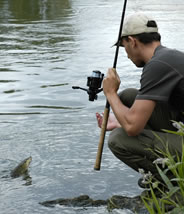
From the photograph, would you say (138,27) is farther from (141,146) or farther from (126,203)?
(126,203)

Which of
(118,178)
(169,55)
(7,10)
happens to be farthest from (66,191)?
(7,10)

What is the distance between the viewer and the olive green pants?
15.0ft

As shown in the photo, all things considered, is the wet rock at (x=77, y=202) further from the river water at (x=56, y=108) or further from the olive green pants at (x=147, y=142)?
the olive green pants at (x=147, y=142)

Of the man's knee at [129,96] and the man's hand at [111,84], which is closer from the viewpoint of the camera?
the man's hand at [111,84]

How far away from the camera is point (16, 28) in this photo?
56.1 feet

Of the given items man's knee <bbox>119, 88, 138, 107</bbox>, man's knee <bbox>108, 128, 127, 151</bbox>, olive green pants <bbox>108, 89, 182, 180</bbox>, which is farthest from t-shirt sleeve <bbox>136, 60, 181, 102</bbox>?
man's knee <bbox>119, 88, 138, 107</bbox>

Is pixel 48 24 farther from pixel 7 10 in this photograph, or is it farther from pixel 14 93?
pixel 14 93

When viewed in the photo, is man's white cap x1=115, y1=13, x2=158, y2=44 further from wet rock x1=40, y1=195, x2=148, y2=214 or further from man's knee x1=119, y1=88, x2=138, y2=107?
wet rock x1=40, y1=195, x2=148, y2=214

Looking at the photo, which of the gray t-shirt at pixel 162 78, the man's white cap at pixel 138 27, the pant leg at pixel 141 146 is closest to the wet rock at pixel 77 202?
the pant leg at pixel 141 146

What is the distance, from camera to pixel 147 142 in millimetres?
4617

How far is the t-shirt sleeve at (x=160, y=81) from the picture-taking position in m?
4.21

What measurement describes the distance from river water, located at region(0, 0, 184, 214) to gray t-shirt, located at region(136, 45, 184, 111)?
0.89 meters

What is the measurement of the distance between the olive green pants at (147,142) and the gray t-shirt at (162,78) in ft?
1.26

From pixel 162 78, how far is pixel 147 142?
0.61 metres
